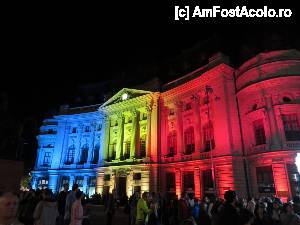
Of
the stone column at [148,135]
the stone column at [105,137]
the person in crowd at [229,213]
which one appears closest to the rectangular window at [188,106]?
the stone column at [148,135]

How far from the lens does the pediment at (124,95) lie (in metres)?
38.3

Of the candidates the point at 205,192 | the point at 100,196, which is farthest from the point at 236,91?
the point at 100,196

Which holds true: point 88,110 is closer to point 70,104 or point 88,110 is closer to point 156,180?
point 70,104

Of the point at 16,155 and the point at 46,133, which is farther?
the point at 46,133

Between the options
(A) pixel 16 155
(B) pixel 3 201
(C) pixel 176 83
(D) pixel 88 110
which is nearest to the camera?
(B) pixel 3 201

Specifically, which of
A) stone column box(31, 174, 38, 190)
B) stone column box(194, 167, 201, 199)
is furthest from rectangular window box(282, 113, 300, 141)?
stone column box(31, 174, 38, 190)

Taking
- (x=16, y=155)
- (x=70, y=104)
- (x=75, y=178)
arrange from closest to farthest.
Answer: (x=16, y=155)
(x=75, y=178)
(x=70, y=104)

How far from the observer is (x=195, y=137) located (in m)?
31.1

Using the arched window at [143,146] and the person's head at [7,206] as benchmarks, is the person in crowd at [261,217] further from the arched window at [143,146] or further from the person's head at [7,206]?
the arched window at [143,146]

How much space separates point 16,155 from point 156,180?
21896mm

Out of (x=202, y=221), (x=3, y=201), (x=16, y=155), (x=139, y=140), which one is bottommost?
(x=202, y=221)

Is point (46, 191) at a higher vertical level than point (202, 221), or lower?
higher

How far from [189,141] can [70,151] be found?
24.1m

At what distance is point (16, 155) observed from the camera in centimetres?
1370
